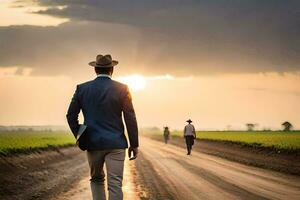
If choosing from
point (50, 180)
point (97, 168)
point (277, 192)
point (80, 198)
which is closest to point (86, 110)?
point (97, 168)

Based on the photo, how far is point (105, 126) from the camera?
7.49 meters

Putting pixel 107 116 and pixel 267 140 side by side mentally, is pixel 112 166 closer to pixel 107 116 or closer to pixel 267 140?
pixel 107 116

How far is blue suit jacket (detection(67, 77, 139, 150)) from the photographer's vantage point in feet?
24.4

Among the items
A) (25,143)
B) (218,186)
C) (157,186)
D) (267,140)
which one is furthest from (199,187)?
(267,140)

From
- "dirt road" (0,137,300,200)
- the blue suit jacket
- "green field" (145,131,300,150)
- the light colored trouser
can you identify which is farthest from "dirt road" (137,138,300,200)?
"green field" (145,131,300,150)

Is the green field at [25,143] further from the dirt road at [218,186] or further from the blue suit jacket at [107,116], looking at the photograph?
the blue suit jacket at [107,116]

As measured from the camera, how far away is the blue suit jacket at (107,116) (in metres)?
7.44

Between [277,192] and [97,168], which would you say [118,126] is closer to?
[97,168]

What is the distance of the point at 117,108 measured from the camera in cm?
757

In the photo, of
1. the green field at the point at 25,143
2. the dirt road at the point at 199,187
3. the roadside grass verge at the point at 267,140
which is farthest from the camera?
the roadside grass verge at the point at 267,140

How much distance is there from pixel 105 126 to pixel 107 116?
135 mm

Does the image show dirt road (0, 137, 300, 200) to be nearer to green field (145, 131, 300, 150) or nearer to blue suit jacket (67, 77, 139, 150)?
blue suit jacket (67, 77, 139, 150)

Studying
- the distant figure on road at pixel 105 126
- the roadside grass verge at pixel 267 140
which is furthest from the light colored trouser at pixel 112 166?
the roadside grass verge at pixel 267 140

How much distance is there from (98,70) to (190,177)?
11.1 m
